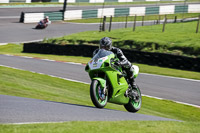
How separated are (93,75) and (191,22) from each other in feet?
98.4

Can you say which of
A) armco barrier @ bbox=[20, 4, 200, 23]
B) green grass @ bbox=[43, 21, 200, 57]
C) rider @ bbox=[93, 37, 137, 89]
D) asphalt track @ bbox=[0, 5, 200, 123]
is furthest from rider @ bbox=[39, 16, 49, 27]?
rider @ bbox=[93, 37, 137, 89]

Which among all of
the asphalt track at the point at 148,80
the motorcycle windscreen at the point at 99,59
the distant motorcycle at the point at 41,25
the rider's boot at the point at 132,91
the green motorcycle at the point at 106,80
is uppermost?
the motorcycle windscreen at the point at 99,59

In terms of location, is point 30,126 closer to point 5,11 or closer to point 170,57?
point 170,57

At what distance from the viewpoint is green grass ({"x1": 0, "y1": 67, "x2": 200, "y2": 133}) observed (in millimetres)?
5914

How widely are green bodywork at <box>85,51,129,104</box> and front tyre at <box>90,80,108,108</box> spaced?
0.32 ft

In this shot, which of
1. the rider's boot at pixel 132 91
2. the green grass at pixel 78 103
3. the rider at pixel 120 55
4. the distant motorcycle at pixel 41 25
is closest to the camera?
the green grass at pixel 78 103

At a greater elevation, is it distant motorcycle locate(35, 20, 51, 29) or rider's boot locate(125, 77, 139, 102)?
rider's boot locate(125, 77, 139, 102)

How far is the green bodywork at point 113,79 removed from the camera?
821 cm

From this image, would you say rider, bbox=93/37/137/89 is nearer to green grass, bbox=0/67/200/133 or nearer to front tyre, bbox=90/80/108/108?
front tyre, bbox=90/80/108/108

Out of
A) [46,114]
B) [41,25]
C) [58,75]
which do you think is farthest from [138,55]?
[41,25]

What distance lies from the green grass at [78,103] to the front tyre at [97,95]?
1.38m

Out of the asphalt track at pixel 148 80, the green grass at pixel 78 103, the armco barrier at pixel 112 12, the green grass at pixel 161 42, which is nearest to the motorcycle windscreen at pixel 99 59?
the green grass at pixel 78 103

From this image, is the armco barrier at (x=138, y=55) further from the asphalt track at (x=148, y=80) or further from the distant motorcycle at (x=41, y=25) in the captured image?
the distant motorcycle at (x=41, y=25)

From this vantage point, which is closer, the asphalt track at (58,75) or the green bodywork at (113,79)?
the asphalt track at (58,75)
